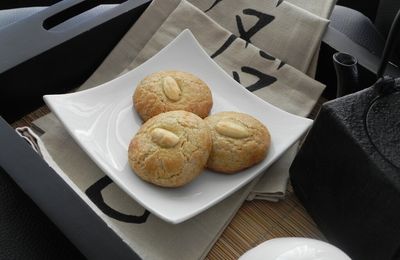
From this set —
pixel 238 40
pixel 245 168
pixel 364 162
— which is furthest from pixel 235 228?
pixel 238 40

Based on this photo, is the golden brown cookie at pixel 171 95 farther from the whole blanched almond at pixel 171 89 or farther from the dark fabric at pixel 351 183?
the dark fabric at pixel 351 183

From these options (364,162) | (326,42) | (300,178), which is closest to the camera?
(364,162)

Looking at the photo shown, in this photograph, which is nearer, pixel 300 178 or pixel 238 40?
pixel 300 178

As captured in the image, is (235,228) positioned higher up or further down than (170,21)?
further down

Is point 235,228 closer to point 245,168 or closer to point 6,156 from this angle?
point 245,168

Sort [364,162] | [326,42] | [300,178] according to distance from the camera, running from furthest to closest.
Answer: [326,42], [300,178], [364,162]

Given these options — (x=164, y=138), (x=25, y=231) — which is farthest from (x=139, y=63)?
(x=25, y=231)
